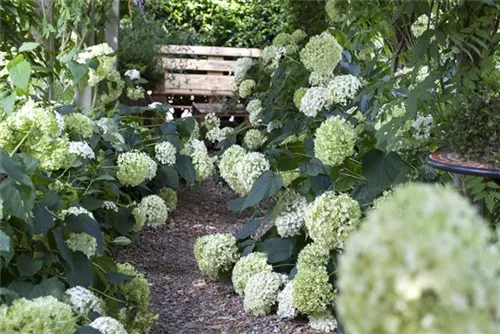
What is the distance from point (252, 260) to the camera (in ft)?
10.7

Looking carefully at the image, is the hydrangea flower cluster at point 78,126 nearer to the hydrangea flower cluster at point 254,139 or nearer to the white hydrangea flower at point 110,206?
the white hydrangea flower at point 110,206

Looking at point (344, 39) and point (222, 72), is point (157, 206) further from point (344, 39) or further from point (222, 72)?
point (222, 72)

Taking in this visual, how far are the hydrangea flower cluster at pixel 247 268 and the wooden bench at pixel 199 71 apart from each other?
4.86m

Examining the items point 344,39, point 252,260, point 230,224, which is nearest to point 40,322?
point 252,260

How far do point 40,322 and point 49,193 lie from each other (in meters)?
0.86

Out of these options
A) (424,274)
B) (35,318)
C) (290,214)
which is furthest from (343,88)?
(424,274)

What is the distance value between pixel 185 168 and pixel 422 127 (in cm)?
212

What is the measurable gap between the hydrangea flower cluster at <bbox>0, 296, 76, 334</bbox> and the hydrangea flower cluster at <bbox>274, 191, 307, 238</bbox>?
1.52 metres

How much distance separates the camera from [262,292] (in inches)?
119

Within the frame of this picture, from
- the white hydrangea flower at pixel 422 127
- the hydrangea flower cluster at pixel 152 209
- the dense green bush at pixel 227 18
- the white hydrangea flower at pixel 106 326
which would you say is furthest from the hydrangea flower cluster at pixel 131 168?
the dense green bush at pixel 227 18

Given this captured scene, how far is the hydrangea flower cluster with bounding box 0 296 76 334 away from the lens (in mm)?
1578

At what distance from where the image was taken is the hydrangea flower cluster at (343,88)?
350 cm

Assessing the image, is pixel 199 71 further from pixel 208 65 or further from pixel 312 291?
pixel 312 291

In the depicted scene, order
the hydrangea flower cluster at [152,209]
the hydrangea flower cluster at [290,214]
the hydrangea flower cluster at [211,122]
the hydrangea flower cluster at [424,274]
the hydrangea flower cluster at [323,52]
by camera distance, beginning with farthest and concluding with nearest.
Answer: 1. the hydrangea flower cluster at [211,122]
2. the hydrangea flower cluster at [152,209]
3. the hydrangea flower cluster at [323,52]
4. the hydrangea flower cluster at [290,214]
5. the hydrangea flower cluster at [424,274]
